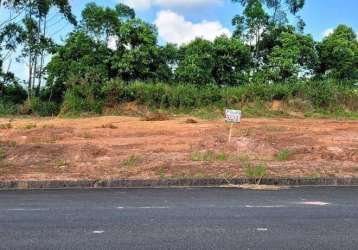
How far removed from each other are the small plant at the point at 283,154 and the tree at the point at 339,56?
54.8 ft

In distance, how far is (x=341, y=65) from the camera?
3102 cm

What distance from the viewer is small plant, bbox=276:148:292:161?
49.9 ft

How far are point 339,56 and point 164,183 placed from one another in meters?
22.1

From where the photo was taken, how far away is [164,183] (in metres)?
11.8

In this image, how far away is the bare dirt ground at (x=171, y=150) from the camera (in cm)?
1301

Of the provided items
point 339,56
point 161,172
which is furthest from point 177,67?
point 161,172

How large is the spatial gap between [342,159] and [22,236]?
10894 mm

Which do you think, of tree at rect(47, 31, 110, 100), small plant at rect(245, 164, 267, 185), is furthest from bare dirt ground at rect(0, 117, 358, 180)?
→ tree at rect(47, 31, 110, 100)

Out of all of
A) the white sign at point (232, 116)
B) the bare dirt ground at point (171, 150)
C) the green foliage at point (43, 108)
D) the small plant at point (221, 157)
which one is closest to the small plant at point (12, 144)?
the bare dirt ground at point (171, 150)

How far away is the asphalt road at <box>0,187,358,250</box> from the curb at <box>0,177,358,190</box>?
78 centimetres

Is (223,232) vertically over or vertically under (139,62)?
under

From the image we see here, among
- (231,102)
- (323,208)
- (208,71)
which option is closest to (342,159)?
(323,208)

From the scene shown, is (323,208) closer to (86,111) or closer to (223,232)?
(223,232)

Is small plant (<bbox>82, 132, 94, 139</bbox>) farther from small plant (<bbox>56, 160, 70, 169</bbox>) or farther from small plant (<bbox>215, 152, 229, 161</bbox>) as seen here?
small plant (<bbox>215, 152, 229, 161</bbox>)
